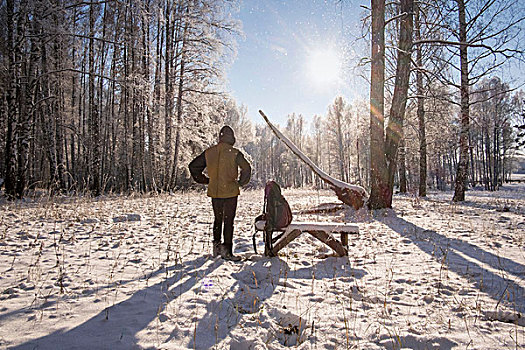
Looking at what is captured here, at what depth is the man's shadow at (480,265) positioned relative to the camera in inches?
107

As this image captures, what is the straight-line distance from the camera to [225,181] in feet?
13.2

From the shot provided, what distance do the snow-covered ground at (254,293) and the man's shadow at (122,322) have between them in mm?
A: 11

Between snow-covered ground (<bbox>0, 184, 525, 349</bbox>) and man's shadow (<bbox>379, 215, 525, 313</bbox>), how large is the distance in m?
0.02

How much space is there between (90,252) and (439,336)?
4312 millimetres

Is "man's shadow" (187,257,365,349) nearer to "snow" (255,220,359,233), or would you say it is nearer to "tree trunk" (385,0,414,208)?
"snow" (255,220,359,233)

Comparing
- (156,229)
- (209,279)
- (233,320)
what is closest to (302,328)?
(233,320)

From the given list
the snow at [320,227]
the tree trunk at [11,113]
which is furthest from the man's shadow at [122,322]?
the tree trunk at [11,113]

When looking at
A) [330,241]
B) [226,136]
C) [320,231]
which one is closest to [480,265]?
[330,241]

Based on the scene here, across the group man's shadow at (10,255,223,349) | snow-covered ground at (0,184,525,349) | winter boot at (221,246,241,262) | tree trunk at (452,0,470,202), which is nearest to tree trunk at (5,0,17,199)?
snow-covered ground at (0,184,525,349)

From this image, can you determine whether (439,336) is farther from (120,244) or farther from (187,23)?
(187,23)

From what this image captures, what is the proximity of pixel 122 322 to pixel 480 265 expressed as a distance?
439cm

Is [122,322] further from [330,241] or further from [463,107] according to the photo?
[463,107]

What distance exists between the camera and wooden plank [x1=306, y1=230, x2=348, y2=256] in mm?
4027

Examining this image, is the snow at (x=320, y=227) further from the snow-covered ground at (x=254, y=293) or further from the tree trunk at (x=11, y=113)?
the tree trunk at (x=11, y=113)
